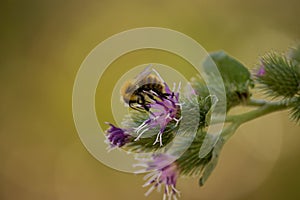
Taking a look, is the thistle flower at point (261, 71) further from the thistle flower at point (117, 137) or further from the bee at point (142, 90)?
the thistle flower at point (117, 137)

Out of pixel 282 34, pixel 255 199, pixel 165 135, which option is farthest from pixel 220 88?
pixel 282 34

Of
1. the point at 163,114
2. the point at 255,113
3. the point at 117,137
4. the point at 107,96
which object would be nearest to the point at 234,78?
the point at 255,113

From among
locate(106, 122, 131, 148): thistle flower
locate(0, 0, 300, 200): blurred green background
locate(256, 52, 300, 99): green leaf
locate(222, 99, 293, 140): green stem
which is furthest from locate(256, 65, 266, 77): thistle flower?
locate(0, 0, 300, 200): blurred green background

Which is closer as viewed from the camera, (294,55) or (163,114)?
(163,114)

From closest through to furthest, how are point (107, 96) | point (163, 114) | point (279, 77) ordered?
1. point (163, 114)
2. point (279, 77)
3. point (107, 96)

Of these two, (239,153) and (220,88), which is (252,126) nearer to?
(239,153)

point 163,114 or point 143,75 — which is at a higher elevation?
point 143,75

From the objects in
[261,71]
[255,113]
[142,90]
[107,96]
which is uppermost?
[107,96]

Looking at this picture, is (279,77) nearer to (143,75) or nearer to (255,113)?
(255,113)
